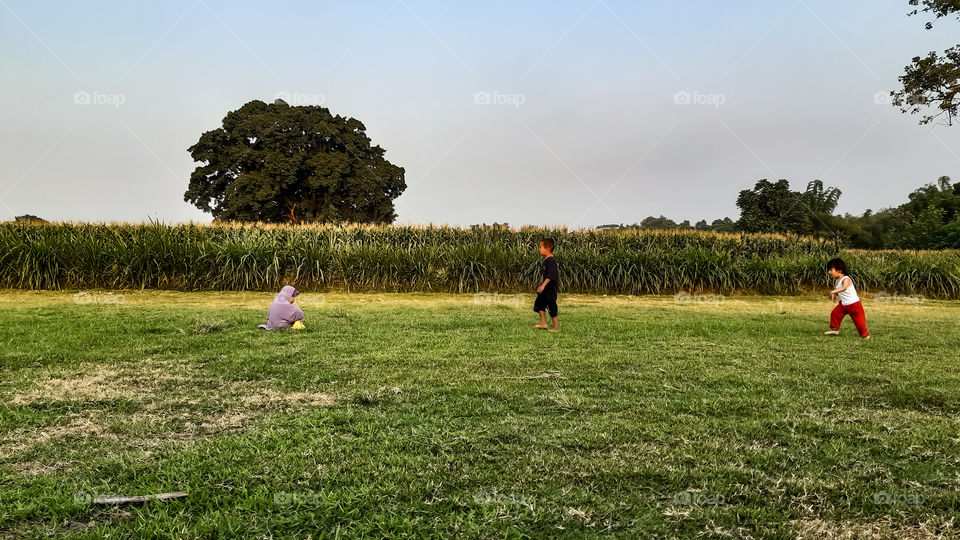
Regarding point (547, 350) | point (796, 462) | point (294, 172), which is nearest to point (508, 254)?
point (547, 350)

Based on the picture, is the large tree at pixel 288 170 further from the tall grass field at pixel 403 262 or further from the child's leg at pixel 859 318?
the child's leg at pixel 859 318

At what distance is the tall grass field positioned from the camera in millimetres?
14383

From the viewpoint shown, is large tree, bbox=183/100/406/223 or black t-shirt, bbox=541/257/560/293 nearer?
black t-shirt, bbox=541/257/560/293

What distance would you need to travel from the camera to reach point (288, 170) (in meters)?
35.2

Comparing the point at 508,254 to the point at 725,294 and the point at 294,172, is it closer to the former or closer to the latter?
the point at 725,294

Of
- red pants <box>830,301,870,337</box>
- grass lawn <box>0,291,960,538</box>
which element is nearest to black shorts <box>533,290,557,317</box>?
grass lawn <box>0,291,960,538</box>

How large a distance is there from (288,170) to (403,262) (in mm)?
22721

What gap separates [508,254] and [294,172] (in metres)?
23.4

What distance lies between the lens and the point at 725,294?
16.5 metres

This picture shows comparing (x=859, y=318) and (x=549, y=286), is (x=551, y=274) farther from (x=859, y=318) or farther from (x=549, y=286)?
(x=859, y=318)

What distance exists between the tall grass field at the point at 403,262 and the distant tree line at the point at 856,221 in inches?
301

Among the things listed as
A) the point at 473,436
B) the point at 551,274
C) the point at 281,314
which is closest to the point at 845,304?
the point at 551,274

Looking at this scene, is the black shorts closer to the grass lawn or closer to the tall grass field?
the grass lawn

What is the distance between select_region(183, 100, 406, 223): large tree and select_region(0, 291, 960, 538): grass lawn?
29.2m
